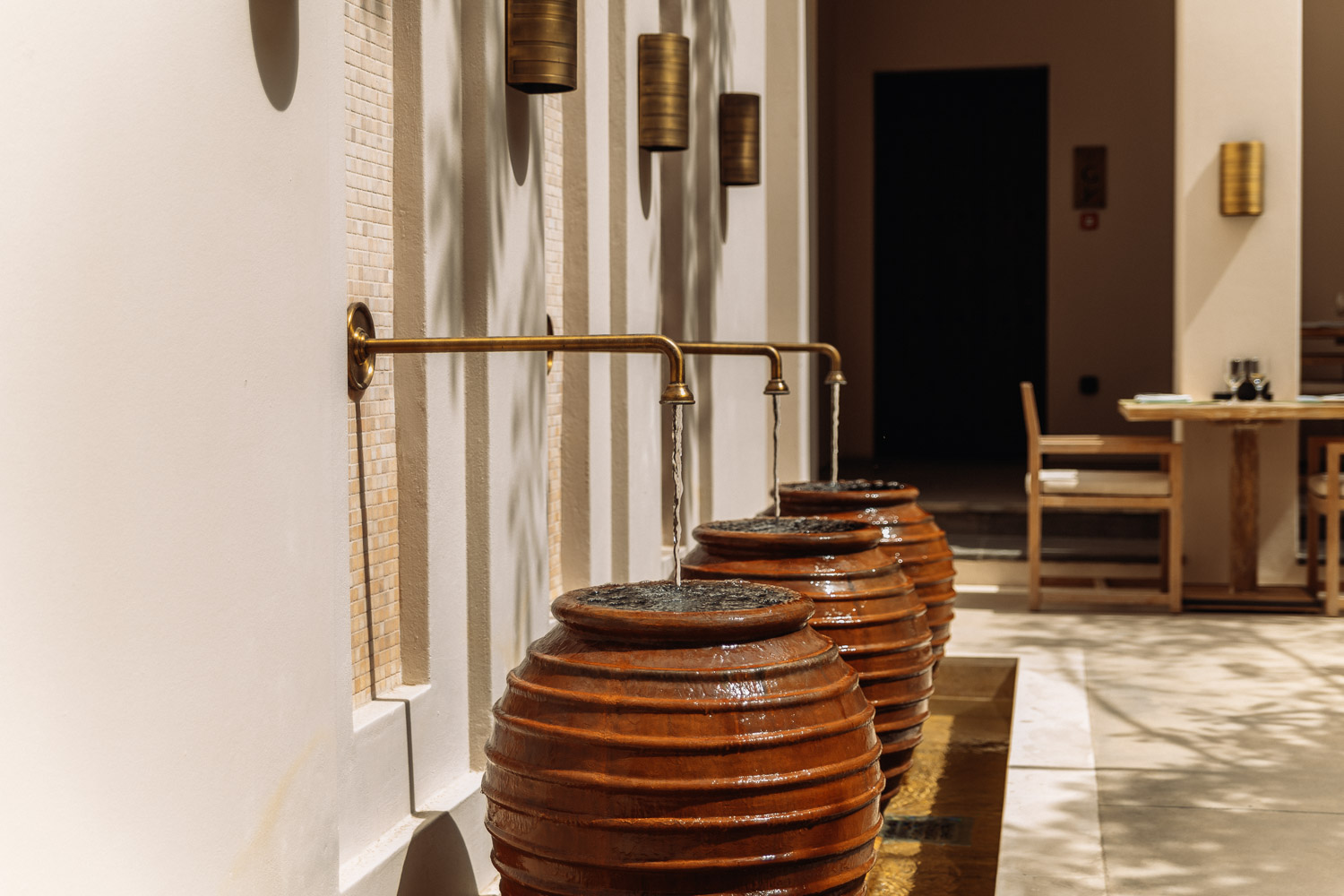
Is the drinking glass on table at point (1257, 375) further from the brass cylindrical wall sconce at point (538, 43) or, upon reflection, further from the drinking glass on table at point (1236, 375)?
the brass cylindrical wall sconce at point (538, 43)

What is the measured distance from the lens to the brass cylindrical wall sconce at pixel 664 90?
448 centimetres

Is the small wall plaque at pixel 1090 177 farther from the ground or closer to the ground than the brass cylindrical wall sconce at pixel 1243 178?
farther from the ground

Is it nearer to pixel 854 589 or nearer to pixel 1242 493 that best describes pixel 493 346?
pixel 854 589

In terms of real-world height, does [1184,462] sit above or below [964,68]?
below

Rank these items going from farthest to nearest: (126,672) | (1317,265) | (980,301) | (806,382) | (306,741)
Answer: (980,301), (1317,265), (806,382), (306,741), (126,672)

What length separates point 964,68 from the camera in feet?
35.9

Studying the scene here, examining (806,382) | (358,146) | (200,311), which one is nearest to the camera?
(200,311)

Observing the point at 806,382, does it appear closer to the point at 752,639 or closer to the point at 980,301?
the point at 980,301

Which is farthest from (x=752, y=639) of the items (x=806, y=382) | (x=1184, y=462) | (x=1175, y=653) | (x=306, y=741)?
(x=1184, y=462)

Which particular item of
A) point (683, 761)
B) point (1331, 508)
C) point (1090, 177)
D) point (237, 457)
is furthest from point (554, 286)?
point (1090, 177)

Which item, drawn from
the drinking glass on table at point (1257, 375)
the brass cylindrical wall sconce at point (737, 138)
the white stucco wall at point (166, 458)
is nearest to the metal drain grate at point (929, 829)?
the white stucco wall at point (166, 458)

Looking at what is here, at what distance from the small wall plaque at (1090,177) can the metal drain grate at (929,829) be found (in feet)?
27.0

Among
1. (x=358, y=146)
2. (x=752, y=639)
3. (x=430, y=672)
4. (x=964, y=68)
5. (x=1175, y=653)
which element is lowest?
(x=1175, y=653)

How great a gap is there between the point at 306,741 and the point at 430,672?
832 mm
